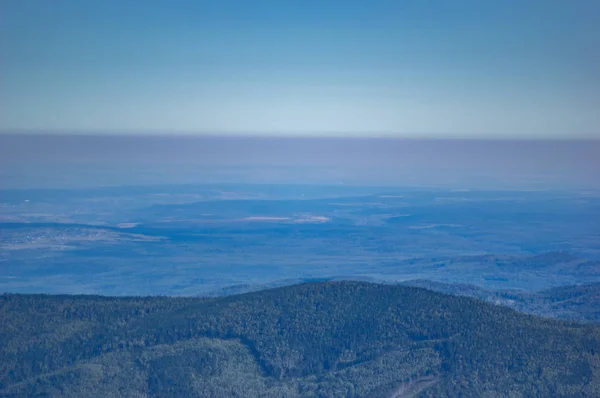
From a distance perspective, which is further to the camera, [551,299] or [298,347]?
[551,299]

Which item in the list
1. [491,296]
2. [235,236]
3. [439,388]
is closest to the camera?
[439,388]

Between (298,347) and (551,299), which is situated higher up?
(298,347)

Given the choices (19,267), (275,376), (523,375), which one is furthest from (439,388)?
(19,267)

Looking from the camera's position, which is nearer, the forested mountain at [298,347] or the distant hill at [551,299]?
the forested mountain at [298,347]

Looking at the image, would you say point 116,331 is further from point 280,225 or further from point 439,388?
point 280,225

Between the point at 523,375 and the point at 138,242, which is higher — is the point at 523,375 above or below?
above

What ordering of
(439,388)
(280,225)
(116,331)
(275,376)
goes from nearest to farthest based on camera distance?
1. (439,388)
2. (275,376)
3. (116,331)
4. (280,225)

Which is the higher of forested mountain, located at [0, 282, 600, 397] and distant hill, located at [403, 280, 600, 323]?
forested mountain, located at [0, 282, 600, 397]

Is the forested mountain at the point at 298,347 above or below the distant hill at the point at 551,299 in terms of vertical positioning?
above
